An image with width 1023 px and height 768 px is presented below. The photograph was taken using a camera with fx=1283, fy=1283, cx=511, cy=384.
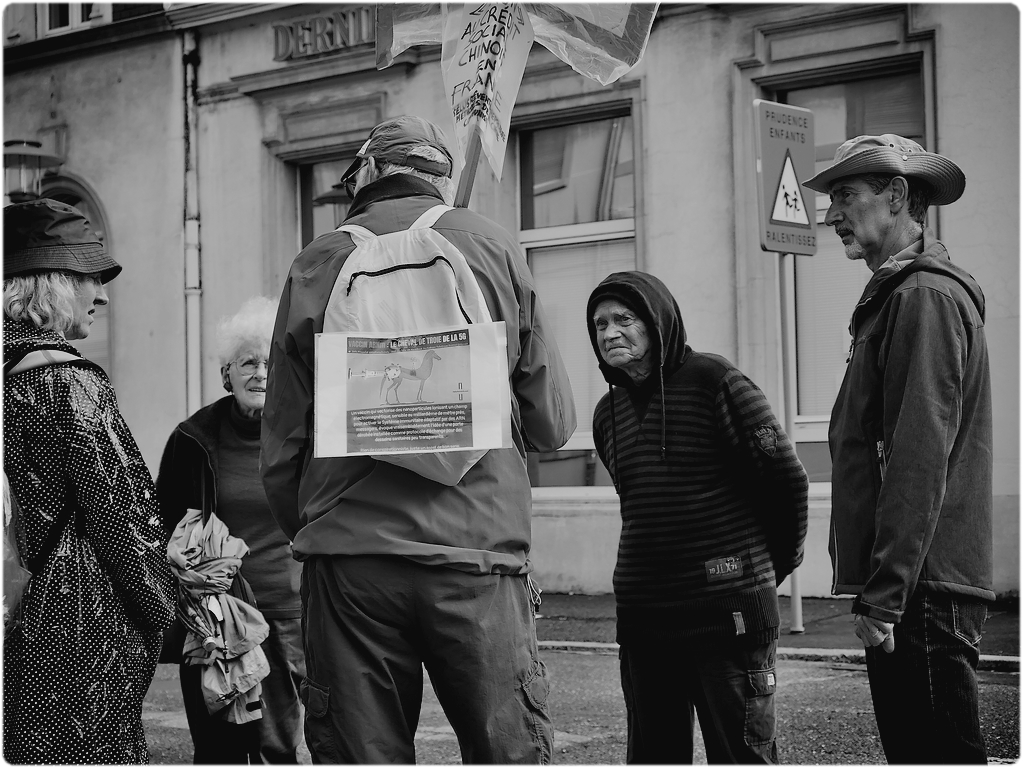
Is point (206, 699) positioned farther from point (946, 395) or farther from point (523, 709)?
point (946, 395)

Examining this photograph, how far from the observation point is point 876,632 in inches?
121

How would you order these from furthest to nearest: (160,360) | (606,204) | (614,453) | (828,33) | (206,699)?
1. (160,360)
2. (606,204)
3. (828,33)
4. (206,699)
5. (614,453)

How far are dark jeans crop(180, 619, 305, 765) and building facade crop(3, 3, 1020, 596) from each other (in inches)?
176

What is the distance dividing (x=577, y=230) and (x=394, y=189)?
852cm

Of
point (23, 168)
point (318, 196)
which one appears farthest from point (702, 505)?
point (23, 168)

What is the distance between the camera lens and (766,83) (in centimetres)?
1045

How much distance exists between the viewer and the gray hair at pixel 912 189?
3.48 m

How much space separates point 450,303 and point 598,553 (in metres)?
8.02

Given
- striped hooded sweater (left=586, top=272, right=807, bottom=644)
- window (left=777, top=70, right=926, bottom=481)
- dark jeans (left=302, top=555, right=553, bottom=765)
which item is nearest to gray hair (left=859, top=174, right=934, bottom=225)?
striped hooded sweater (left=586, top=272, right=807, bottom=644)

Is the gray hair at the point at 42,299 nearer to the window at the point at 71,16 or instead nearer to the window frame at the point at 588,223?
the window frame at the point at 588,223

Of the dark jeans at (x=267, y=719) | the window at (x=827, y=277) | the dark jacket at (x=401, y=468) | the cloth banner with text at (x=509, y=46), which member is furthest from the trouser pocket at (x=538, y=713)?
the window at (x=827, y=277)

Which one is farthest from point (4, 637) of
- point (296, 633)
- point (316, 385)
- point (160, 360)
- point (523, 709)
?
point (160, 360)

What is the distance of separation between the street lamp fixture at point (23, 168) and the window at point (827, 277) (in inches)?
282

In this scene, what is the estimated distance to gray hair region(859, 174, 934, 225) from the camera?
348cm
